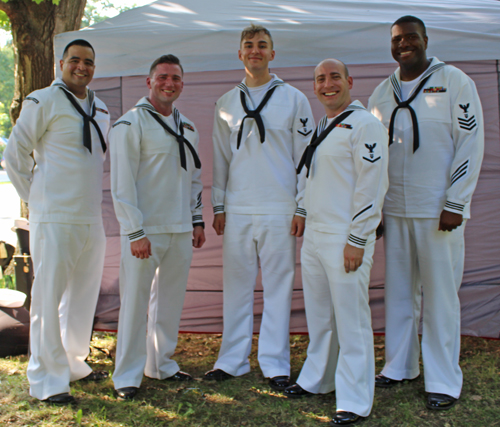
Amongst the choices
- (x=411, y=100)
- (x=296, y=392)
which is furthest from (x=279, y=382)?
(x=411, y=100)

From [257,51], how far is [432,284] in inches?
65.4

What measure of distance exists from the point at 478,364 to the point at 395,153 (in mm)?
1686

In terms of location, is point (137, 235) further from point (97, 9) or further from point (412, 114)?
point (97, 9)

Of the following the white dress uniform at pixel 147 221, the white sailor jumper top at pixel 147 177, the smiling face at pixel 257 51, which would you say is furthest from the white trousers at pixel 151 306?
the smiling face at pixel 257 51

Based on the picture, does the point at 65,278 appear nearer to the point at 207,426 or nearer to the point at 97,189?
the point at 97,189

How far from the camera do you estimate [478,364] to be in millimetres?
3281

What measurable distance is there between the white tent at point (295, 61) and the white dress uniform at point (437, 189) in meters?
0.84

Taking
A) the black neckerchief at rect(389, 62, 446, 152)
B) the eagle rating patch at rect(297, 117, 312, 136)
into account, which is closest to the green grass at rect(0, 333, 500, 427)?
the black neckerchief at rect(389, 62, 446, 152)

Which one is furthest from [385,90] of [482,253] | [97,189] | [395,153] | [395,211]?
[97,189]

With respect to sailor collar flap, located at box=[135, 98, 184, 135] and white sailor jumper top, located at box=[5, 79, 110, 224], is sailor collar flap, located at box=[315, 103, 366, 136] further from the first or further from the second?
white sailor jumper top, located at box=[5, 79, 110, 224]

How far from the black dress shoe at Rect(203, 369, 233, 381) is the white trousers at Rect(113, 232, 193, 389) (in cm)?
22

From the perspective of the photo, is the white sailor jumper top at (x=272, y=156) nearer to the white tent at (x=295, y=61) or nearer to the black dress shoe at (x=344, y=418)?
the white tent at (x=295, y=61)

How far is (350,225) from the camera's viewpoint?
93.4 inches

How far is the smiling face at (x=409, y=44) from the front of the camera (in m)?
2.59
